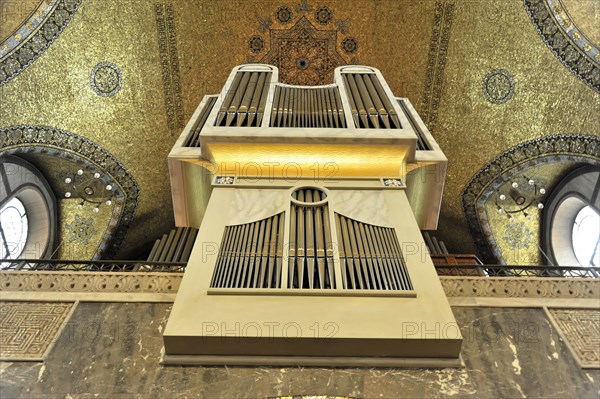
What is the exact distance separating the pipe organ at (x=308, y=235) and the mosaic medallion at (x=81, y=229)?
12.8 feet

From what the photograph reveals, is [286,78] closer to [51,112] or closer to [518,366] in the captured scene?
[51,112]

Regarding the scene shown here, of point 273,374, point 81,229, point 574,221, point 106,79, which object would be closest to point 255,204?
point 273,374

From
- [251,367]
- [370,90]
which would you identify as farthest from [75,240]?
[251,367]

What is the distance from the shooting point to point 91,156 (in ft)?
27.2

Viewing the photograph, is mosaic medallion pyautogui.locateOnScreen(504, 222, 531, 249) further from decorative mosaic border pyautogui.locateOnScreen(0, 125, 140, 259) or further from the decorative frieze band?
decorative mosaic border pyautogui.locateOnScreen(0, 125, 140, 259)

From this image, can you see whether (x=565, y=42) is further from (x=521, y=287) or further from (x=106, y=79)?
(x=106, y=79)

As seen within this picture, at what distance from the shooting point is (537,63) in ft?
26.6

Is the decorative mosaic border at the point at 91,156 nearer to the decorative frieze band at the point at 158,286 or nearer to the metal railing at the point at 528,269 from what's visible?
the decorative frieze band at the point at 158,286

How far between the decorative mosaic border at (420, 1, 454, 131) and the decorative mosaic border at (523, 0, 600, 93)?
121cm

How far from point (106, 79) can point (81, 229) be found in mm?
2556

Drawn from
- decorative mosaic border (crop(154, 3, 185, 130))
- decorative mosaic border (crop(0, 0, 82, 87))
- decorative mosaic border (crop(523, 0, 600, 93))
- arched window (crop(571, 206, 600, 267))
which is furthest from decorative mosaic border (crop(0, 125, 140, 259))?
arched window (crop(571, 206, 600, 267))

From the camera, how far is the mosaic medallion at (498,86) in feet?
27.3

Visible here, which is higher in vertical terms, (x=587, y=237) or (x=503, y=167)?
(x=503, y=167)

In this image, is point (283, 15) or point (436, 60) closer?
point (436, 60)
